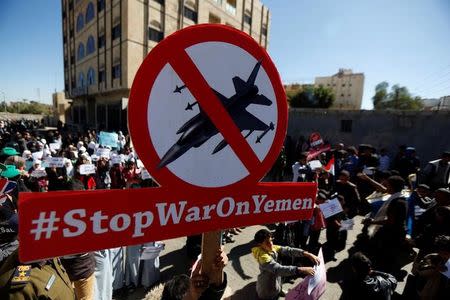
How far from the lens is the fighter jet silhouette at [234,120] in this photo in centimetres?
100

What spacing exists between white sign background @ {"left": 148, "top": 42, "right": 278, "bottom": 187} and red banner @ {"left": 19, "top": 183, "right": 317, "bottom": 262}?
0.09m

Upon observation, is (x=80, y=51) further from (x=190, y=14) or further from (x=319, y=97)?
(x=319, y=97)

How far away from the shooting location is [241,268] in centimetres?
432

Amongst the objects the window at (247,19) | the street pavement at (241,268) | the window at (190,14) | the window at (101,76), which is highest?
the window at (247,19)

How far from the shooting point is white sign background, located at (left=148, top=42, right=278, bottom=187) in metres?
0.96

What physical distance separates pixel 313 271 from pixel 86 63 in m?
28.4

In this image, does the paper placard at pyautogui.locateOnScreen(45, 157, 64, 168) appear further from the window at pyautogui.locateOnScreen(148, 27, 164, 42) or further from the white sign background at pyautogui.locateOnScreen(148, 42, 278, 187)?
the window at pyautogui.locateOnScreen(148, 27, 164, 42)

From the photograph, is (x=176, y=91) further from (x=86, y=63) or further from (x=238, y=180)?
(x=86, y=63)

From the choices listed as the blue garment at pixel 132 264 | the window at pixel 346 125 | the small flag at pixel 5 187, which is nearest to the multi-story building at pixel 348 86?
the window at pixel 346 125

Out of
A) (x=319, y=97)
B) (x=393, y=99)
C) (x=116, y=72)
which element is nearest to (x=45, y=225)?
(x=116, y=72)

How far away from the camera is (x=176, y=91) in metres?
0.99

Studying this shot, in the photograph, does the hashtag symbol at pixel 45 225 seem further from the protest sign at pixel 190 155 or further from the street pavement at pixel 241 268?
the street pavement at pixel 241 268

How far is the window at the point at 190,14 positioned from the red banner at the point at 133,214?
76.1ft

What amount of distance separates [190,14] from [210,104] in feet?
77.2
